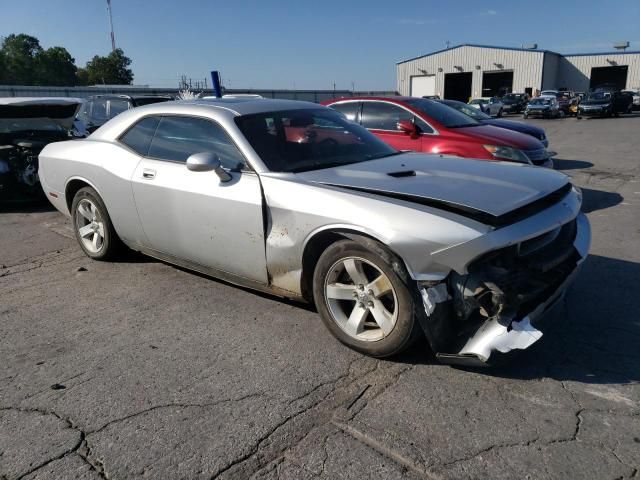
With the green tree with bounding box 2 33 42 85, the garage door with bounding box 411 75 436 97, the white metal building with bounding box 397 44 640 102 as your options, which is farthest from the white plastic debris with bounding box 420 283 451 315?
the green tree with bounding box 2 33 42 85

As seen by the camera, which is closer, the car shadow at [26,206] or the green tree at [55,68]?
the car shadow at [26,206]

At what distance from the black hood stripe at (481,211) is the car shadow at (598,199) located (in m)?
4.34

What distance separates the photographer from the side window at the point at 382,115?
7.77 meters

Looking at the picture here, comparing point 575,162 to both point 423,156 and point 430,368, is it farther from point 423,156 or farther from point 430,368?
point 430,368

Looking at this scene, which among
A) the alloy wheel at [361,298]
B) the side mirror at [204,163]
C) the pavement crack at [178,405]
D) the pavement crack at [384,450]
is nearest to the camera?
the pavement crack at [384,450]

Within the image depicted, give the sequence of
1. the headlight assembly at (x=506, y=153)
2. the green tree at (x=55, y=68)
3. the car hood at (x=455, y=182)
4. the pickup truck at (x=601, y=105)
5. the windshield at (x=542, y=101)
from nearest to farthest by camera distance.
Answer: the car hood at (x=455, y=182) < the headlight assembly at (x=506, y=153) < the pickup truck at (x=601, y=105) < the windshield at (x=542, y=101) < the green tree at (x=55, y=68)

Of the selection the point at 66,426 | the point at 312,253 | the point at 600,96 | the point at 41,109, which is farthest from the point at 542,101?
the point at 66,426

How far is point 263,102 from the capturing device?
170 inches

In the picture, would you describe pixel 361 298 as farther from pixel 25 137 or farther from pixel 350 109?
pixel 25 137

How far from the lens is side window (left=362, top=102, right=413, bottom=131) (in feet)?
25.5

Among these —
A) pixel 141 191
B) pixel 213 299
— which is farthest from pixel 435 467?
pixel 141 191

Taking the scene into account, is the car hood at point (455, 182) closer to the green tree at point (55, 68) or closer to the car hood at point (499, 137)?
the car hood at point (499, 137)

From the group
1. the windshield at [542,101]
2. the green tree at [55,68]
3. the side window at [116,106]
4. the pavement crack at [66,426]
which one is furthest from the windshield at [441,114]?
the green tree at [55,68]

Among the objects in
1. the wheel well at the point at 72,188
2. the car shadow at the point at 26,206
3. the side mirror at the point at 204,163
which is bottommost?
the car shadow at the point at 26,206
